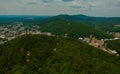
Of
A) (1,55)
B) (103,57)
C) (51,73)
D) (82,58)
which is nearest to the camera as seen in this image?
(51,73)

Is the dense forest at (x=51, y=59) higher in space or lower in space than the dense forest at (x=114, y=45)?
higher

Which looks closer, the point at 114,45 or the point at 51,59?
the point at 51,59

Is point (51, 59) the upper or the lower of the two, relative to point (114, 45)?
upper

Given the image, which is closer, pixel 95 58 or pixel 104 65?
pixel 104 65

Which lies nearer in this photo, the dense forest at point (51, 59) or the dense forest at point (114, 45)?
the dense forest at point (51, 59)

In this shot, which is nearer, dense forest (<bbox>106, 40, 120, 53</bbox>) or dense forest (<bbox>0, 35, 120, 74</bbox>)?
dense forest (<bbox>0, 35, 120, 74</bbox>)

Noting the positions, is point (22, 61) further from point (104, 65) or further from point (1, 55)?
point (104, 65)

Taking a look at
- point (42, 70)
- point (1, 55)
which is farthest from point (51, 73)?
point (1, 55)

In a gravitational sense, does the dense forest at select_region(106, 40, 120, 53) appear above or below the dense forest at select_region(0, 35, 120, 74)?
below
